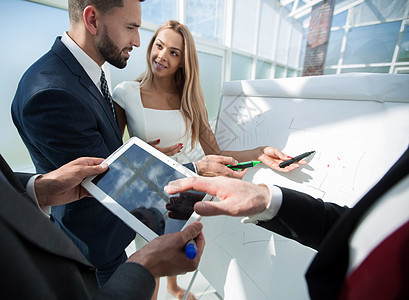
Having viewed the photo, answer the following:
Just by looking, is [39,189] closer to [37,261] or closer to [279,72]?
[37,261]

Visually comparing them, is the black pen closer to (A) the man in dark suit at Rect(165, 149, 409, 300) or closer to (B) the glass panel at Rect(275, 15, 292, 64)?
(A) the man in dark suit at Rect(165, 149, 409, 300)

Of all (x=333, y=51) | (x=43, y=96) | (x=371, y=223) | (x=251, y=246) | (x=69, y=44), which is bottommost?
(x=251, y=246)

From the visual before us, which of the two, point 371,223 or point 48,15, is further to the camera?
point 48,15

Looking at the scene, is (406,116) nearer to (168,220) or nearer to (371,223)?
(371,223)

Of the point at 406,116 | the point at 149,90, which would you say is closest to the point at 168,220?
the point at 406,116

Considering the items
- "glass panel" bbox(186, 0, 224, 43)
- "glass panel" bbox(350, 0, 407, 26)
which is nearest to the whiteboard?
"glass panel" bbox(186, 0, 224, 43)

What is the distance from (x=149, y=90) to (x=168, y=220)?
0.97 metres

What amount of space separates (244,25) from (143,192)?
14.7 ft

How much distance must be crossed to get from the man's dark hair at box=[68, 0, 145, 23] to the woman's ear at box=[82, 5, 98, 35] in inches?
0.8

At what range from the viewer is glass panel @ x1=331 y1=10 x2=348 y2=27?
410 cm

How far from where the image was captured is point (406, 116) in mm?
523

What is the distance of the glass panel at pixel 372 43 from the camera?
10.7 ft

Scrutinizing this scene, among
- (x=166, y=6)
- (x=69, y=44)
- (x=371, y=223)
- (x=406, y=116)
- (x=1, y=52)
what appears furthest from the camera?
(x=166, y=6)

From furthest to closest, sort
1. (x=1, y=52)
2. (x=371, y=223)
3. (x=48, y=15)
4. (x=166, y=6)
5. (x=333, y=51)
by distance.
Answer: (x=333, y=51) < (x=166, y=6) < (x=48, y=15) < (x=1, y=52) < (x=371, y=223)
